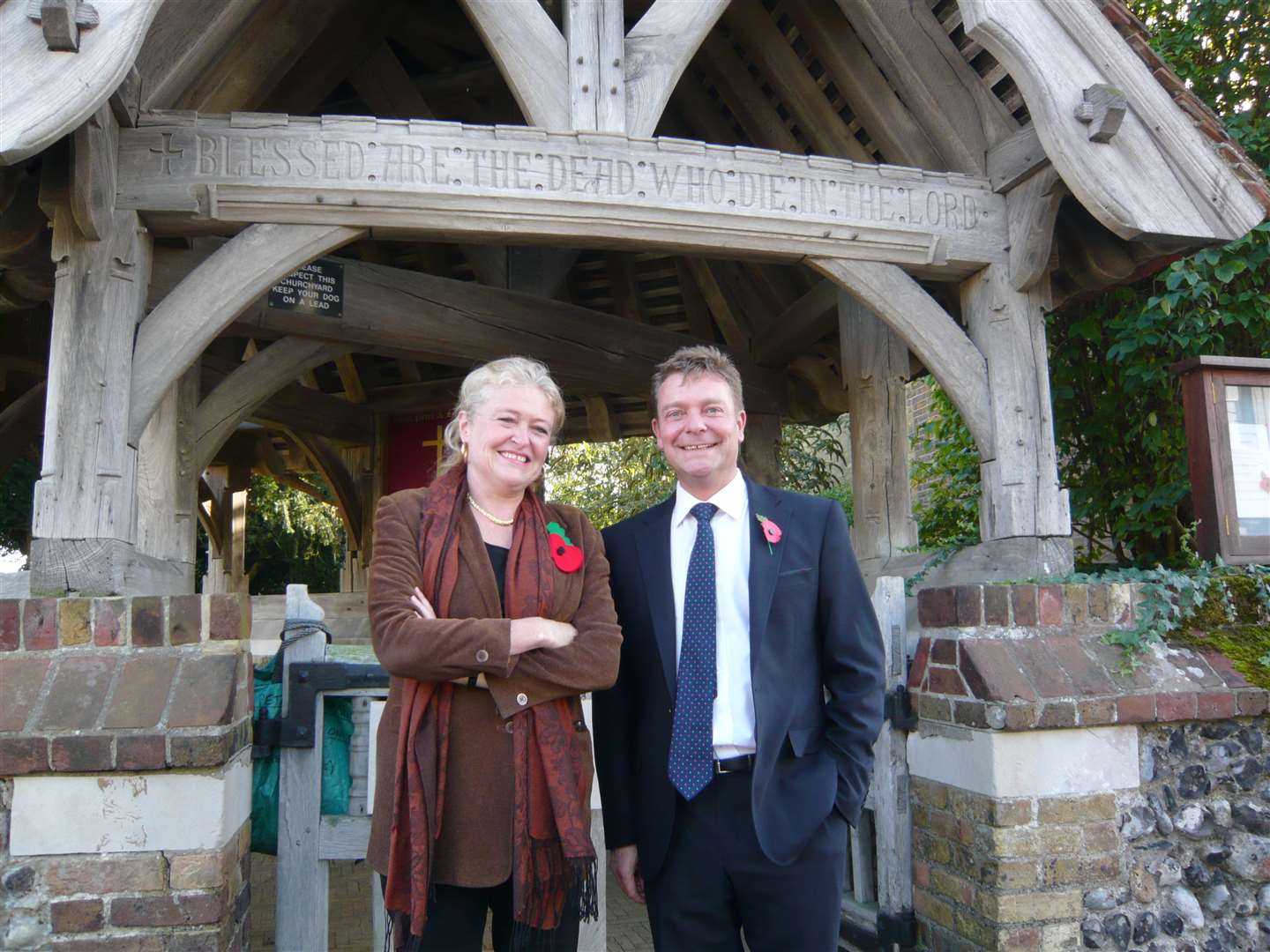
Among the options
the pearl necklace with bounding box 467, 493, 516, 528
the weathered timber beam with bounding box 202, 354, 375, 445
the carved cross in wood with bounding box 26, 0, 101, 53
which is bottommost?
the pearl necklace with bounding box 467, 493, 516, 528

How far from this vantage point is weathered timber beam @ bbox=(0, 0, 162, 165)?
2834 mm

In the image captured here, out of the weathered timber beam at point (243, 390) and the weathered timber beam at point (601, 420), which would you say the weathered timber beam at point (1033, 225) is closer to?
the weathered timber beam at point (243, 390)

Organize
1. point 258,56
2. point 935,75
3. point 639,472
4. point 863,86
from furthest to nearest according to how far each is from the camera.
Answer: point 639,472, point 863,86, point 935,75, point 258,56

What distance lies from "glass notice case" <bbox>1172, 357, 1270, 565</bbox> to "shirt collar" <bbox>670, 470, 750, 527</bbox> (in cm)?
218

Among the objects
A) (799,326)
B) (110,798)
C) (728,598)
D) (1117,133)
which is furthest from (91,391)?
(799,326)

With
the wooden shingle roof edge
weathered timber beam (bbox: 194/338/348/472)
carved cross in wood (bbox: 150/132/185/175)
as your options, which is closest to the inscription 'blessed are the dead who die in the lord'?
carved cross in wood (bbox: 150/132/185/175)

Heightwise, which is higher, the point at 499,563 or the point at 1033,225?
the point at 1033,225

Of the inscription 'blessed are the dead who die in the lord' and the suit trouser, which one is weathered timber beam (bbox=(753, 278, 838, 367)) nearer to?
the inscription 'blessed are the dead who die in the lord'

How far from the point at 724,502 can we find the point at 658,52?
2352mm

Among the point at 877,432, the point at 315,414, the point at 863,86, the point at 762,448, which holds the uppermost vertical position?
the point at 863,86

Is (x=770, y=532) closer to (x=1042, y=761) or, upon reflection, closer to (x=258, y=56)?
(x=1042, y=761)

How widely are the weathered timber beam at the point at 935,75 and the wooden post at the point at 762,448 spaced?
2779mm

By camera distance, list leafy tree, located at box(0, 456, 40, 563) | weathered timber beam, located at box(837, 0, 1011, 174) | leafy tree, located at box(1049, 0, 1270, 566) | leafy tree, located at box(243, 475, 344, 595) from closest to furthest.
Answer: weathered timber beam, located at box(837, 0, 1011, 174), leafy tree, located at box(1049, 0, 1270, 566), leafy tree, located at box(0, 456, 40, 563), leafy tree, located at box(243, 475, 344, 595)

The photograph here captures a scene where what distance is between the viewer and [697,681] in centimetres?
226
